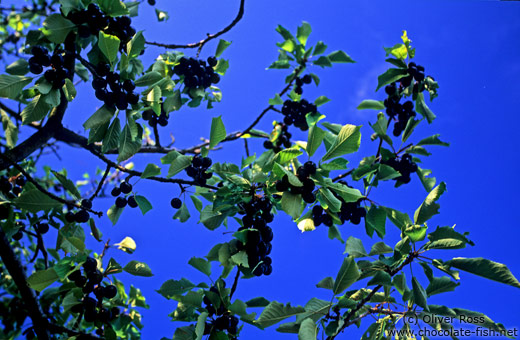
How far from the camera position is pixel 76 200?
1950 millimetres

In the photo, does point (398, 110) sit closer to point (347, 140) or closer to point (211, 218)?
point (347, 140)

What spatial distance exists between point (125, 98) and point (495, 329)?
171cm

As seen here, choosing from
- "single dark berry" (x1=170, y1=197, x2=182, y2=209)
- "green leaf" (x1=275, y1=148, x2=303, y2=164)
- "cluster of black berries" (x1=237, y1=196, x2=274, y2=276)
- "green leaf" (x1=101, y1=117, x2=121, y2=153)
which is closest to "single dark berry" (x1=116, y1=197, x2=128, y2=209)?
"single dark berry" (x1=170, y1=197, x2=182, y2=209)

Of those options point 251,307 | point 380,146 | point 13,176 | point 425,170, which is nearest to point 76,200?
point 13,176

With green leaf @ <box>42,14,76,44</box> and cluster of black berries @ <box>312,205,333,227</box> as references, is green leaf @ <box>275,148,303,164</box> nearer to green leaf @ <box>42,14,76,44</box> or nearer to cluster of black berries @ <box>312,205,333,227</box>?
cluster of black berries @ <box>312,205,333,227</box>

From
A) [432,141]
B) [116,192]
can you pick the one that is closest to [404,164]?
[432,141]

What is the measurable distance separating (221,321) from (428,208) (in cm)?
93

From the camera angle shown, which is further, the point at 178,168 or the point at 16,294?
the point at 16,294

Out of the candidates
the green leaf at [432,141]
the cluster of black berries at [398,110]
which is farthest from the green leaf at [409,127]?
the cluster of black berries at [398,110]

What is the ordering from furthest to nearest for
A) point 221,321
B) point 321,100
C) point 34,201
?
point 321,100
point 34,201
point 221,321

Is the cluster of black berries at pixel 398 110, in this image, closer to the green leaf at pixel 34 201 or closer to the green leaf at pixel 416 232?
the green leaf at pixel 416 232

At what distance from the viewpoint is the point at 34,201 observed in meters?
1.80

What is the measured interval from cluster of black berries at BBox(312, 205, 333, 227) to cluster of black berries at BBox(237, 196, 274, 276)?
27cm

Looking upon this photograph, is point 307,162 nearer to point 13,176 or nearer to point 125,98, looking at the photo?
point 125,98
